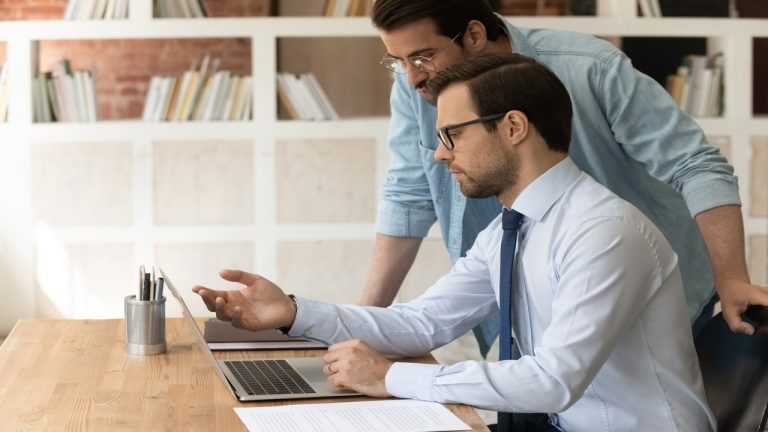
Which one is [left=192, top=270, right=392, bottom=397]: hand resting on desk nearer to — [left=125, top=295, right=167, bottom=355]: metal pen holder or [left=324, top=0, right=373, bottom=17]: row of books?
[left=125, top=295, right=167, bottom=355]: metal pen holder

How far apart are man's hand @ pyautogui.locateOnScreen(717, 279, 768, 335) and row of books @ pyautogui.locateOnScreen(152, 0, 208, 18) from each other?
3415 millimetres

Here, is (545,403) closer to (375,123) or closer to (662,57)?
(375,123)

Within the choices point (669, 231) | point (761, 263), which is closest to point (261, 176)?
point (761, 263)

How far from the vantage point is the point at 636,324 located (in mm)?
1677

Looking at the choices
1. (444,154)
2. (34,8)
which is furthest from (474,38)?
(34,8)

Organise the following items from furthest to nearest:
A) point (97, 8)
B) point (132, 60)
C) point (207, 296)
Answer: point (132, 60) < point (97, 8) < point (207, 296)

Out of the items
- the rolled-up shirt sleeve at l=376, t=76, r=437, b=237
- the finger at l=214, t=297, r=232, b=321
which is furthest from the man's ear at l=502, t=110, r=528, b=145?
the rolled-up shirt sleeve at l=376, t=76, r=437, b=237

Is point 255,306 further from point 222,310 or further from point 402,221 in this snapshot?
point 402,221

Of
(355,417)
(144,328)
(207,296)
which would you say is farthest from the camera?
(144,328)

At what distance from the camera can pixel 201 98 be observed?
485 centimetres

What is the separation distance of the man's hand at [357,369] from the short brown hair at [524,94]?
43 cm

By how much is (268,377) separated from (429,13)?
80 centimetres

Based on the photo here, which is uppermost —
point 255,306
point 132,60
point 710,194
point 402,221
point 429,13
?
point 132,60

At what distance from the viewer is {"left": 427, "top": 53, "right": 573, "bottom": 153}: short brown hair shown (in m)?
1.73
